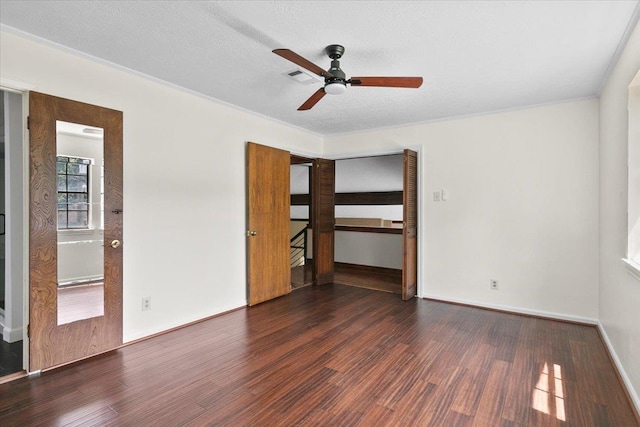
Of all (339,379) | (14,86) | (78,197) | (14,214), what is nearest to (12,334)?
(14,214)

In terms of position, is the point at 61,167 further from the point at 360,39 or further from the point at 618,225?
the point at 618,225

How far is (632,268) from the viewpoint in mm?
2088

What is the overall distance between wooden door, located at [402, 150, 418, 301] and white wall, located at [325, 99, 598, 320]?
0.33 feet

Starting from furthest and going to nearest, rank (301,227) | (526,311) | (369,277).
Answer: (301,227), (369,277), (526,311)

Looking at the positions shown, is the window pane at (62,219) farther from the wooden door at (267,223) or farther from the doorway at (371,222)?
the doorway at (371,222)

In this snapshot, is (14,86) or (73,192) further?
(73,192)

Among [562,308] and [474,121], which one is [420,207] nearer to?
[474,121]

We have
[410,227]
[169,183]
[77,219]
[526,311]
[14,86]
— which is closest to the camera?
[14,86]

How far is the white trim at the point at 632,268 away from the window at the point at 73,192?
387cm

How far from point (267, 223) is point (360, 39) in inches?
104

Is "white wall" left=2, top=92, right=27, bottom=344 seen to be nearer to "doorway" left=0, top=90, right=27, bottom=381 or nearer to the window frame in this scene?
"doorway" left=0, top=90, right=27, bottom=381

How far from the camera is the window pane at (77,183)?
2.61m

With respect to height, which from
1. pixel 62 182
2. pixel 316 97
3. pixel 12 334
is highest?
pixel 316 97

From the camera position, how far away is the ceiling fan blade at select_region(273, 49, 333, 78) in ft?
6.65
